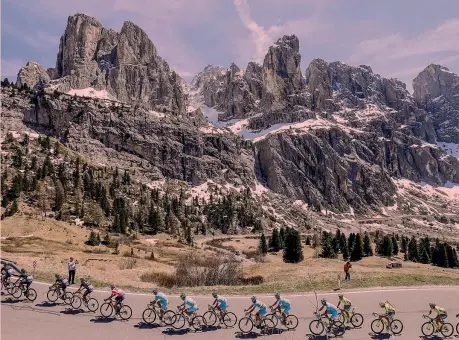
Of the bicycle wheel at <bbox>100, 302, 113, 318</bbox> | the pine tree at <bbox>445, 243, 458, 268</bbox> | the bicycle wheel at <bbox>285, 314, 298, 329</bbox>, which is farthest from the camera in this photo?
the pine tree at <bbox>445, 243, 458, 268</bbox>

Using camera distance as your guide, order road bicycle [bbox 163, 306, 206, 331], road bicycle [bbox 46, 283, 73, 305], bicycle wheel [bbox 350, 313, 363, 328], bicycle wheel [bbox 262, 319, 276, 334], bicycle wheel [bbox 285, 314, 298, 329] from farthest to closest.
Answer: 1. road bicycle [bbox 46, 283, 73, 305]
2. bicycle wheel [bbox 350, 313, 363, 328]
3. bicycle wheel [bbox 285, 314, 298, 329]
4. road bicycle [bbox 163, 306, 206, 331]
5. bicycle wheel [bbox 262, 319, 276, 334]

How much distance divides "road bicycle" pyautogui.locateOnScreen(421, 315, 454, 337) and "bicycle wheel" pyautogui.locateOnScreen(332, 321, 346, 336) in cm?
461

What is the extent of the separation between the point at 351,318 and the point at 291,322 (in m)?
3.63

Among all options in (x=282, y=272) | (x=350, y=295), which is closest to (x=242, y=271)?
(x=282, y=272)

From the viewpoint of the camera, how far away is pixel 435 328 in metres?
20.9

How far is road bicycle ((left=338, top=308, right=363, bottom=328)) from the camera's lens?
21688 mm

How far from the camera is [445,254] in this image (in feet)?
353

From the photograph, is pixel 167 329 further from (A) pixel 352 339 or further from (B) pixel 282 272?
(B) pixel 282 272

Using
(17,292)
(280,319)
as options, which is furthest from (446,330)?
(17,292)

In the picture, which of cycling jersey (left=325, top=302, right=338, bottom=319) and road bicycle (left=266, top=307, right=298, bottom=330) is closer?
cycling jersey (left=325, top=302, right=338, bottom=319)

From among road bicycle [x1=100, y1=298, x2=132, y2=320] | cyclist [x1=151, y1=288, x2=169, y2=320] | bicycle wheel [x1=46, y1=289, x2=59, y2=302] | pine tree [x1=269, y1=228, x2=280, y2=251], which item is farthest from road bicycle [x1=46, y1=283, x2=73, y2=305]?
pine tree [x1=269, y1=228, x2=280, y2=251]

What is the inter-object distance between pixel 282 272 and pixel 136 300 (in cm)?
2509

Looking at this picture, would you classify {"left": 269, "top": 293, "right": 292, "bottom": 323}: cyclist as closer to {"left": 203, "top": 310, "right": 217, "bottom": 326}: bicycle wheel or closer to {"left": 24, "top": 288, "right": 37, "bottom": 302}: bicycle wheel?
{"left": 203, "top": 310, "right": 217, "bottom": 326}: bicycle wheel

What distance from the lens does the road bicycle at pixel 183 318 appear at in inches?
838
